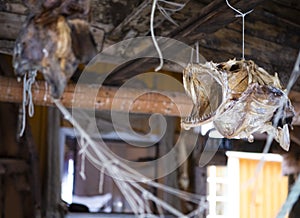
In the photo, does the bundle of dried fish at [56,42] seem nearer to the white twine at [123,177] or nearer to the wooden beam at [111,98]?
the white twine at [123,177]

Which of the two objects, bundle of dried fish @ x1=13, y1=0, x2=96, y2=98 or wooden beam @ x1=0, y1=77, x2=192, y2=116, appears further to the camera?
wooden beam @ x1=0, y1=77, x2=192, y2=116

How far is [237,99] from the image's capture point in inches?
53.0

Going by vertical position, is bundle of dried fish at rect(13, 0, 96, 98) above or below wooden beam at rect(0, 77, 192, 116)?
above

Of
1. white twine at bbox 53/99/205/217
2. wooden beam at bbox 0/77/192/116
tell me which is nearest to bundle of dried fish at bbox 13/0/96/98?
white twine at bbox 53/99/205/217

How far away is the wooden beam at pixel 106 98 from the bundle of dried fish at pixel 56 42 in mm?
1141

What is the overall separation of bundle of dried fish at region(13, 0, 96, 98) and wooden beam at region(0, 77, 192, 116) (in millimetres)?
1141

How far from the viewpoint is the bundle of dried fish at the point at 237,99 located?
135 centimetres

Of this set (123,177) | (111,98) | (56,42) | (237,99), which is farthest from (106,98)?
Answer: (56,42)

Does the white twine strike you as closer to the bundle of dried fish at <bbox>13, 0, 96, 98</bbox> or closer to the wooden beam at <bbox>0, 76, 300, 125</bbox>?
the bundle of dried fish at <bbox>13, 0, 96, 98</bbox>

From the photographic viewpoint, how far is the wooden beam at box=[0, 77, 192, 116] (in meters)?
1.99

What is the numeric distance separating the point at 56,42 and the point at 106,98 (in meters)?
1.30

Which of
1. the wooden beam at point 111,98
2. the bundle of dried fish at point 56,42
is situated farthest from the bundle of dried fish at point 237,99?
the wooden beam at point 111,98

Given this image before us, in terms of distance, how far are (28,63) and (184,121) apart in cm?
69

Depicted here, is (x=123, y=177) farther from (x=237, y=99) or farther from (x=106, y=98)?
(x=106, y=98)
